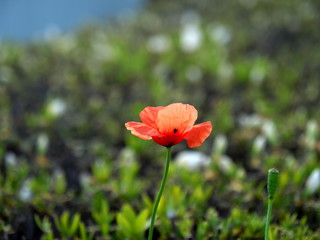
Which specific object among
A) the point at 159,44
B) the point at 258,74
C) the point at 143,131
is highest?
the point at 159,44

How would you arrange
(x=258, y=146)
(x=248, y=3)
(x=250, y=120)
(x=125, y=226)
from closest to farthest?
(x=125, y=226) < (x=258, y=146) < (x=250, y=120) < (x=248, y=3)

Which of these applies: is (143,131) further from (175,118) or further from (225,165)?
(225,165)

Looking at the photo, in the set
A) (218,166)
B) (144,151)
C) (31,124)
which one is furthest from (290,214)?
(31,124)

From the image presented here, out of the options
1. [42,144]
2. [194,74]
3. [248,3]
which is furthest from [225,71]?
[248,3]

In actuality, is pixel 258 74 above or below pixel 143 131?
above

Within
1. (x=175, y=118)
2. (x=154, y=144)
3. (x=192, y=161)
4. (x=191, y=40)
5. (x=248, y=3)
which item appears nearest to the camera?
(x=175, y=118)

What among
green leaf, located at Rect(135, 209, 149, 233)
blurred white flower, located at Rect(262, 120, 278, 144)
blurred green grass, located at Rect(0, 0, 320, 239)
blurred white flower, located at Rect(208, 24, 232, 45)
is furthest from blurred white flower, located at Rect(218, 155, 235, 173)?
blurred white flower, located at Rect(208, 24, 232, 45)

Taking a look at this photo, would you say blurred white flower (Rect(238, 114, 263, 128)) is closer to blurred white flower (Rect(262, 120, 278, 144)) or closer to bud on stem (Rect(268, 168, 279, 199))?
blurred white flower (Rect(262, 120, 278, 144))
